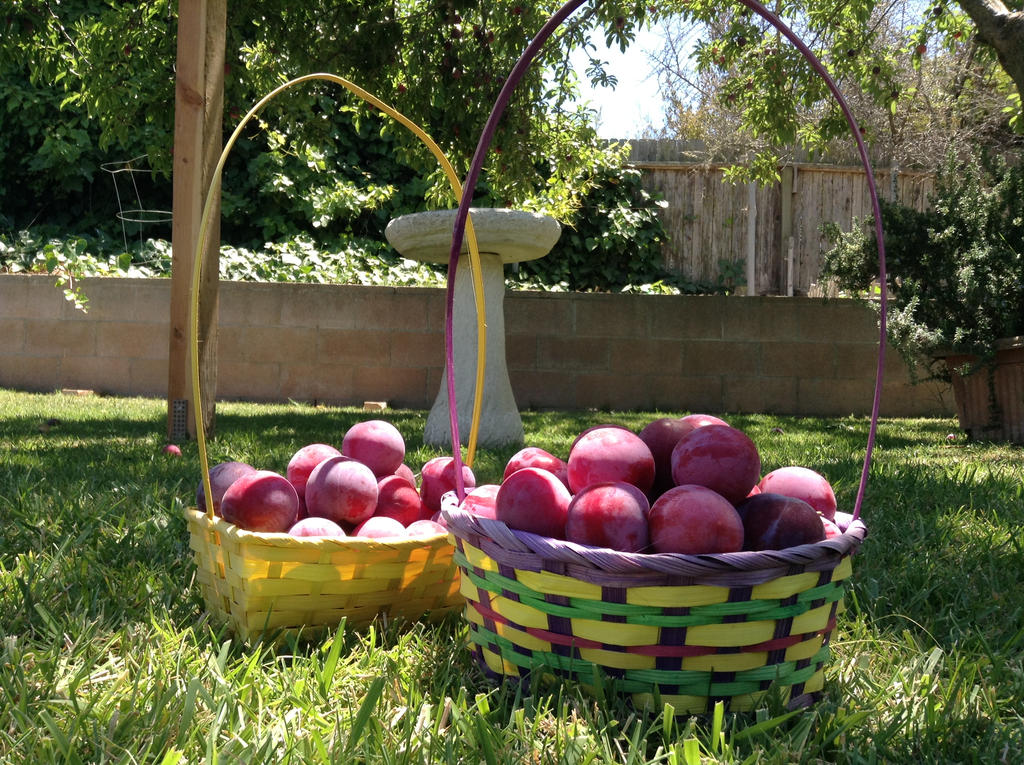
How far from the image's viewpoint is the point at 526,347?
6262mm

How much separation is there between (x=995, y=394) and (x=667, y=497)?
4163 millimetres

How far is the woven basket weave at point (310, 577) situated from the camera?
1316 millimetres

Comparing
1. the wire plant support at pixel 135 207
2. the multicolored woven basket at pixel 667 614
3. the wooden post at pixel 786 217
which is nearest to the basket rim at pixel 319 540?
the multicolored woven basket at pixel 667 614

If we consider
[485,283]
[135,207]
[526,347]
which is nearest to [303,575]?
[485,283]

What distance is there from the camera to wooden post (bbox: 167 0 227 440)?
11.7 feet

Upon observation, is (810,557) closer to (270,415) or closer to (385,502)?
(385,502)

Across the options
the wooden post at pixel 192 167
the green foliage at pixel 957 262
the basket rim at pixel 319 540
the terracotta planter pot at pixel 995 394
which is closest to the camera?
the basket rim at pixel 319 540

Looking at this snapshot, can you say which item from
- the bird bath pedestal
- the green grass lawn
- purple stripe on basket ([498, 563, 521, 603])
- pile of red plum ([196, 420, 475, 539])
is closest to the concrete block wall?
the bird bath pedestal

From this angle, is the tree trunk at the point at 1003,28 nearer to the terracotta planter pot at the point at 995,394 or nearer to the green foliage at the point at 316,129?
the terracotta planter pot at the point at 995,394

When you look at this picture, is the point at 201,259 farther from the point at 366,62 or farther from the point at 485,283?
the point at 366,62

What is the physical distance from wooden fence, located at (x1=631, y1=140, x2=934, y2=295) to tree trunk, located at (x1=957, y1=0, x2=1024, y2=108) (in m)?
3.93

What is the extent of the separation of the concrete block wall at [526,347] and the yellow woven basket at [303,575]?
476cm

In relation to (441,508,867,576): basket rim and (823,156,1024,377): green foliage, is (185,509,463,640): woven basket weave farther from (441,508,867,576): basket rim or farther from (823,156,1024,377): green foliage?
(823,156,1024,377): green foliage

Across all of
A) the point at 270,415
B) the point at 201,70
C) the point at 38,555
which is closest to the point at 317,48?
the point at 201,70
